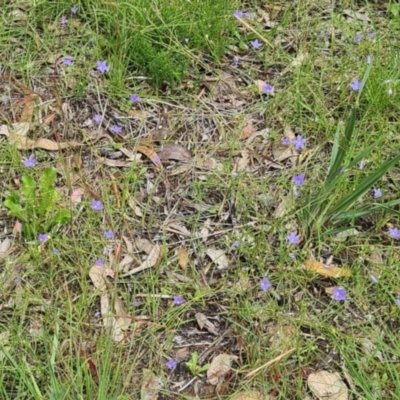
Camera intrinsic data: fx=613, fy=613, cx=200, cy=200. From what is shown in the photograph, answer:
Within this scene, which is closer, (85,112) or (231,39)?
(85,112)

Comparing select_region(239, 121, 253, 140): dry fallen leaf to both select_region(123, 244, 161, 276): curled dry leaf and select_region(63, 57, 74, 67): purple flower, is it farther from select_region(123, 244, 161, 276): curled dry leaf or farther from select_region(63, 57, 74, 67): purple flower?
select_region(63, 57, 74, 67): purple flower

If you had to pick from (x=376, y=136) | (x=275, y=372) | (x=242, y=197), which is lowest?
A: (x=275, y=372)

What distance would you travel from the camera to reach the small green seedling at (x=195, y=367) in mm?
1828

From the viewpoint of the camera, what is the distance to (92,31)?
2.54 meters

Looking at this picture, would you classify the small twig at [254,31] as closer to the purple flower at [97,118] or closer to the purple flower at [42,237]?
the purple flower at [97,118]

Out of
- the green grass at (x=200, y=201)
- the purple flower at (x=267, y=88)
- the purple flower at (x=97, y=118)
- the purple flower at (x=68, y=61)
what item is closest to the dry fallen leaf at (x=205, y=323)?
the green grass at (x=200, y=201)

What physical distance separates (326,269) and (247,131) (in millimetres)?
662

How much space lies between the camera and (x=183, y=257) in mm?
2057

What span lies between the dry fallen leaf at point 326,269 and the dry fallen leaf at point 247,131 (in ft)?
1.94

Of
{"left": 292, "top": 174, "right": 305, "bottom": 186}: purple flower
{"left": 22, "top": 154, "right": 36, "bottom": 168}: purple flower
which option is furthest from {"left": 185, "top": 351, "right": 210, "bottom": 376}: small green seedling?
{"left": 22, "top": 154, "right": 36, "bottom": 168}: purple flower

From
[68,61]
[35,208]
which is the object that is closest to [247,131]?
[68,61]

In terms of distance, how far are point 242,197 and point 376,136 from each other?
61 cm

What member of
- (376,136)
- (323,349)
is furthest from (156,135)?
(323,349)

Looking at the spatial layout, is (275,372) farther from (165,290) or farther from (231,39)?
(231,39)
